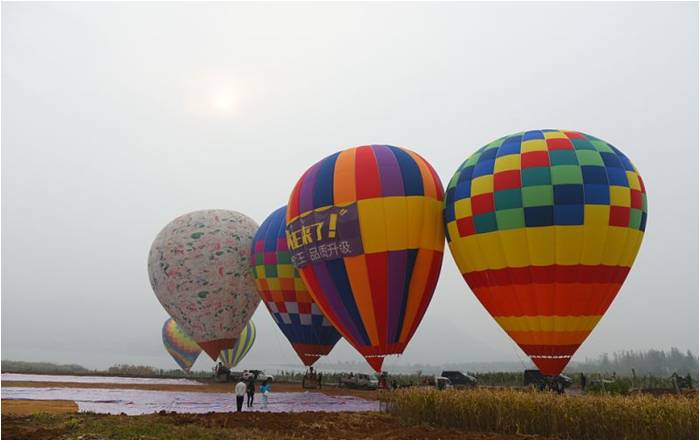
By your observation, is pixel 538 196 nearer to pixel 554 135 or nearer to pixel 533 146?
pixel 533 146

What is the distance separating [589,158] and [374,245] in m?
8.38

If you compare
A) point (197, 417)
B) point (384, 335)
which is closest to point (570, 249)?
point (384, 335)

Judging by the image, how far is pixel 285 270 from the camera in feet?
94.2

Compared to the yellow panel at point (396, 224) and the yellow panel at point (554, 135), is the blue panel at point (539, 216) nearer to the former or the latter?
the yellow panel at point (554, 135)

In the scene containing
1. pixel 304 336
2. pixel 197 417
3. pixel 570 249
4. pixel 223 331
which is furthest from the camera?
pixel 223 331

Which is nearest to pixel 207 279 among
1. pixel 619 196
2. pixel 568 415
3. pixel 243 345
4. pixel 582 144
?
pixel 243 345

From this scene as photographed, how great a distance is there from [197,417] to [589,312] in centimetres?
1321

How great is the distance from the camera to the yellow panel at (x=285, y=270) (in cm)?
2862

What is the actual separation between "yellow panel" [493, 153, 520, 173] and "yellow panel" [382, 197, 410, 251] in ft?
12.8

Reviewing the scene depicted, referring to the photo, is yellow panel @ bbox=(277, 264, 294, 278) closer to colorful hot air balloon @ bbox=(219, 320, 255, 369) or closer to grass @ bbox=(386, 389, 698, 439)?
grass @ bbox=(386, 389, 698, 439)

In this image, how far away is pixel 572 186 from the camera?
18.5m

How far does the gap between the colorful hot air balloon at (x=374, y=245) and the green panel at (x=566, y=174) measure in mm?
5026

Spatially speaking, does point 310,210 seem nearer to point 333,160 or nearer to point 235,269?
point 333,160

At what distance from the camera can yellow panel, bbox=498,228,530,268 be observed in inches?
733
